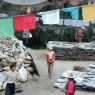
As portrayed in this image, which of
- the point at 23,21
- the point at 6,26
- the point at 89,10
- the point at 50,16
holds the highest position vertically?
the point at 89,10

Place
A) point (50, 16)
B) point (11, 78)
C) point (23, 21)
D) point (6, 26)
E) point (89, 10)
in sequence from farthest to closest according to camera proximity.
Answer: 1. point (89, 10)
2. point (50, 16)
3. point (23, 21)
4. point (6, 26)
5. point (11, 78)

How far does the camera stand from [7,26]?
18906 millimetres

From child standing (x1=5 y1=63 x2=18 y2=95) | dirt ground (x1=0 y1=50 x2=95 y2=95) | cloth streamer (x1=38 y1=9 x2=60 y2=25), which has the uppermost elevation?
cloth streamer (x1=38 y1=9 x2=60 y2=25)

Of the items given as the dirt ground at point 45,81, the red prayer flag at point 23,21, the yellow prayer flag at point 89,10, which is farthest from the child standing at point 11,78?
the yellow prayer flag at point 89,10

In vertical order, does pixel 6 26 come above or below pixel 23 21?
below

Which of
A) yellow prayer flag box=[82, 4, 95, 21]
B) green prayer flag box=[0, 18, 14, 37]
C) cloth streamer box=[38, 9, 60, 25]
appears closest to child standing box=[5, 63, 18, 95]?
green prayer flag box=[0, 18, 14, 37]

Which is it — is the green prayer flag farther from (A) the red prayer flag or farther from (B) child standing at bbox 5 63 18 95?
(B) child standing at bbox 5 63 18 95

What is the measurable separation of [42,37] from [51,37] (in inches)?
22.6

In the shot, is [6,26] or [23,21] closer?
[6,26]

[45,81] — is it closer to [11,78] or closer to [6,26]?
[6,26]

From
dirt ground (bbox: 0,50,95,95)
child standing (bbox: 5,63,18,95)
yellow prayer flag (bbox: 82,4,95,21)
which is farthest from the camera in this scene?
yellow prayer flag (bbox: 82,4,95,21)

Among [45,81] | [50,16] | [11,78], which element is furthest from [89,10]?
[11,78]

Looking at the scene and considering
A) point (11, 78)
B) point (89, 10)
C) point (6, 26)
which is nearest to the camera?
point (11, 78)

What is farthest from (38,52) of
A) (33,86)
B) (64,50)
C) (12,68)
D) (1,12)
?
(12,68)
